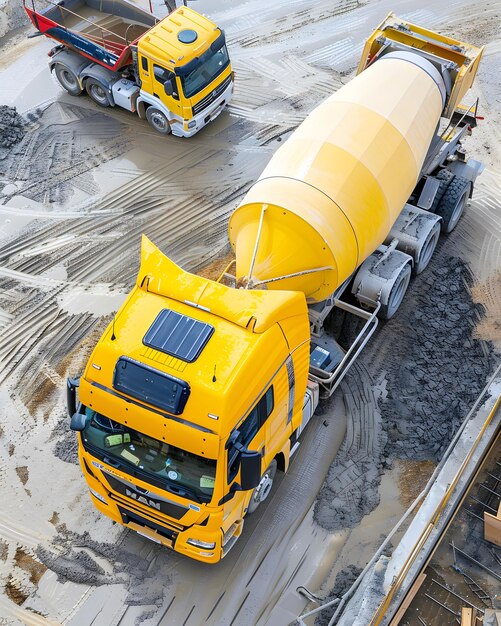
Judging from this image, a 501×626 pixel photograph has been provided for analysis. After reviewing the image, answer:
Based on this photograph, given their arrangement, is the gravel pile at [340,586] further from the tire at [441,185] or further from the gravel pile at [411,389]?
the tire at [441,185]

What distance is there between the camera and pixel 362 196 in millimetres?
11586

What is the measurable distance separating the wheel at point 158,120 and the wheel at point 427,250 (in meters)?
6.31

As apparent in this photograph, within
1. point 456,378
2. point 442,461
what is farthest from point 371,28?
point 442,461

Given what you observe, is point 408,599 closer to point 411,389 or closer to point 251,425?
point 251,425

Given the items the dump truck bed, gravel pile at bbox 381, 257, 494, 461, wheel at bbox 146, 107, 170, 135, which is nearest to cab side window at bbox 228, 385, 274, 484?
gravel pile at bbox 381, 257, 494, 461

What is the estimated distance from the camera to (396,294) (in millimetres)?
13078

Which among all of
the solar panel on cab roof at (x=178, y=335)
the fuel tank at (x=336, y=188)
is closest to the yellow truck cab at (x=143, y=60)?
the fuel tank at (x=336, y=188)

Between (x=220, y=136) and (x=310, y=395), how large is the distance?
769 centimetres

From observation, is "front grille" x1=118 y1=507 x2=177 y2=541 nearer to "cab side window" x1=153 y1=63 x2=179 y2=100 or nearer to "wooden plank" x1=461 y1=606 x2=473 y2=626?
"wooden plank" x1=461 y1=606 x2=473 y2=626

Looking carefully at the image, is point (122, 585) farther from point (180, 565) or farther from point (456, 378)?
point (456, 378)

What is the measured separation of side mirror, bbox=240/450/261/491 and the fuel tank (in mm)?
2945

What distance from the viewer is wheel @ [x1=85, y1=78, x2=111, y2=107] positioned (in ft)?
56.4

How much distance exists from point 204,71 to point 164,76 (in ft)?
2.83

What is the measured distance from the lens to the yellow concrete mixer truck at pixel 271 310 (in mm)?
9055
